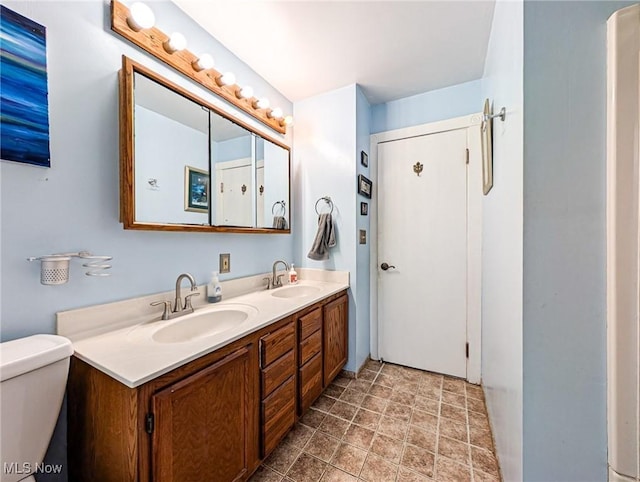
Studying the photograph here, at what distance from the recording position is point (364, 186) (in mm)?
2131

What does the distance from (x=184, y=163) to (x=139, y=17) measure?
0.61 meters

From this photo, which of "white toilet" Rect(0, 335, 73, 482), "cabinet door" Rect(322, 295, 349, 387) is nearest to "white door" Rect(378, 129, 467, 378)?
"cabinet door" Rect(322, 295, 349, 387)

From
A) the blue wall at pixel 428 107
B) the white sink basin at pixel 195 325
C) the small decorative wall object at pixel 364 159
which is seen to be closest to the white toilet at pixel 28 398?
the white sink basin at pixel 195 325

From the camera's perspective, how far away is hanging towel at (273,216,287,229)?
2.00m

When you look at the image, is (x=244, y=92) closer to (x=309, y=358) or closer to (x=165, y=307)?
(x=165, y=307)

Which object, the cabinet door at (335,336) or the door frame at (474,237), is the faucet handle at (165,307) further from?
the door frame at (474,237)

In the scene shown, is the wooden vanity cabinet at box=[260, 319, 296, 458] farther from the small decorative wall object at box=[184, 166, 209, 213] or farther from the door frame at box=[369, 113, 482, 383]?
the door frame at box=[369, 113, 482, 383]

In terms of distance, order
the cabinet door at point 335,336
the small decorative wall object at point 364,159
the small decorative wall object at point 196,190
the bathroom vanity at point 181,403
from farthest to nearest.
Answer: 1. the small decorative wall object at point 364,159
2. the cabinet door at point 335,336
3. the small decorative wall object at point 196,190
4. the bathroom vanity at point 181,403

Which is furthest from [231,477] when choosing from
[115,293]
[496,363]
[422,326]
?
[422,326]

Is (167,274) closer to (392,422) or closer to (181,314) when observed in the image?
(181,314)

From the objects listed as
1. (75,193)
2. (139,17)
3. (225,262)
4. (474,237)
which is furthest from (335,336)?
(139,17)

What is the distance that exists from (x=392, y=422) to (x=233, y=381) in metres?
1.12

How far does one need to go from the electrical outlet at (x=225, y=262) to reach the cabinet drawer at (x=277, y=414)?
0.77 m

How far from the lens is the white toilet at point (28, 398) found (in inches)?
26.7
